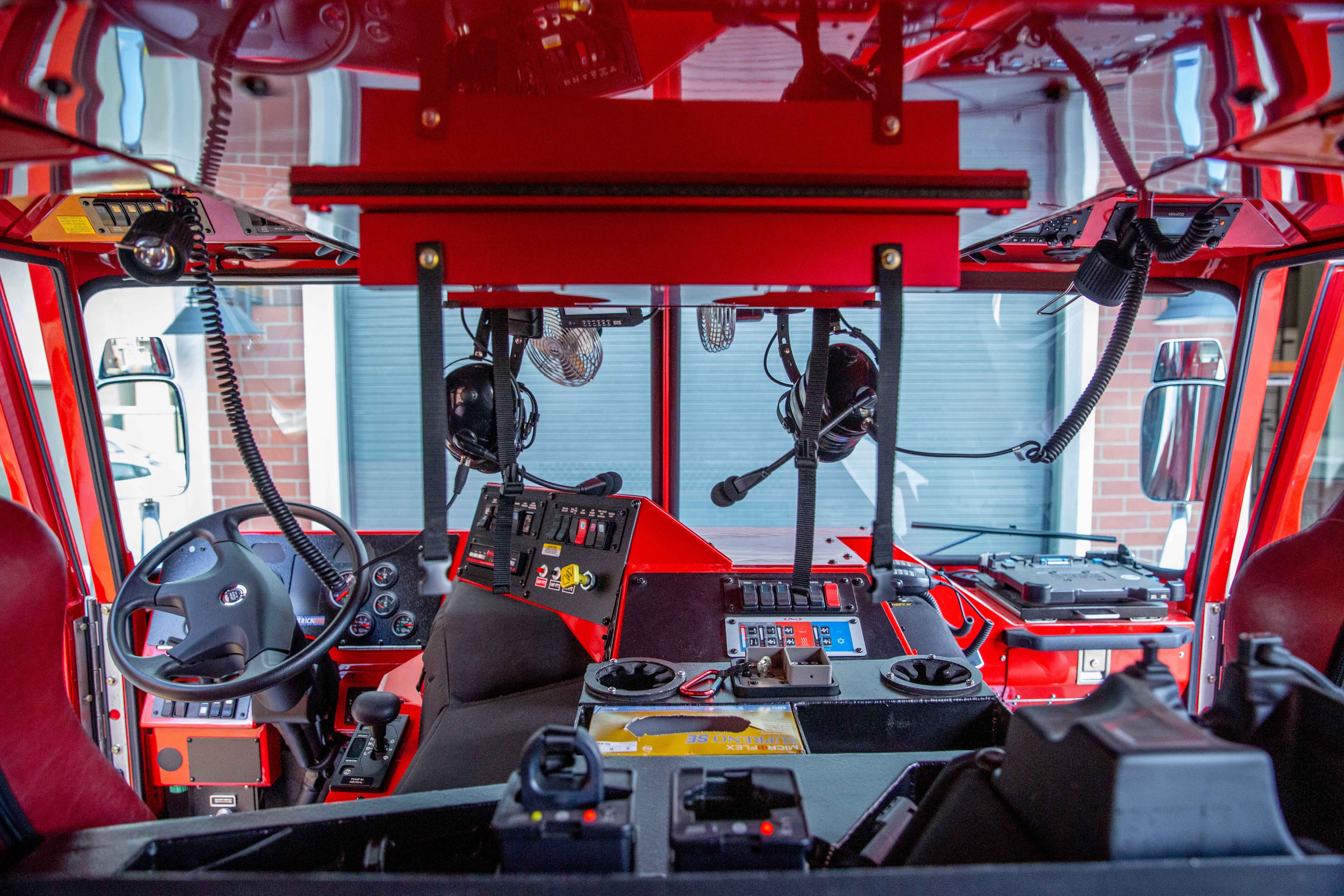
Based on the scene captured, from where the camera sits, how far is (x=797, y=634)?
6.01 feet

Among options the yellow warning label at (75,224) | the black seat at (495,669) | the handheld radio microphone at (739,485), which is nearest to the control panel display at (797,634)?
the handheld radio microphone at (739,485)

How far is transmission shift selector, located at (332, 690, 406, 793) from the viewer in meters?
2.05

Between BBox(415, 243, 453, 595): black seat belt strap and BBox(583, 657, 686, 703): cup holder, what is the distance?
1.73 ft

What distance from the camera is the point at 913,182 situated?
0.85 m

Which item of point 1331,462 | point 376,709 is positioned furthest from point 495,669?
point 1331,462

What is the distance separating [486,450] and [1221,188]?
1708 millimetres

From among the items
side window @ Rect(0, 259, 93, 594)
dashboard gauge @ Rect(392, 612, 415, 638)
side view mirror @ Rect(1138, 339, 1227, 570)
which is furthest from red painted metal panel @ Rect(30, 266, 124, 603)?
side view mirror @ Rect(1138, 339, 1227, 570)

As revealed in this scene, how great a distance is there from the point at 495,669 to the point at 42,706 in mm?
1271

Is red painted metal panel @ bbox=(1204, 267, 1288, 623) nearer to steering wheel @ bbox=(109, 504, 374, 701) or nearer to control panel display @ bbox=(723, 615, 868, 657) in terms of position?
control panel display @ bbox=(723, 615, 868, 657)

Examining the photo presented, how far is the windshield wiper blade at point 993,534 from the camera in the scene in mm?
2814

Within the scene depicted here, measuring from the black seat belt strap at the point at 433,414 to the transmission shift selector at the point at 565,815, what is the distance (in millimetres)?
274

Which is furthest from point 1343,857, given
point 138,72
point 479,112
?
point 138,72

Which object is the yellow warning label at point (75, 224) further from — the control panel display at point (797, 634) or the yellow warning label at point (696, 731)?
the control panel display at point (797, 634)

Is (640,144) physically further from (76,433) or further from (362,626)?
(76,433)
